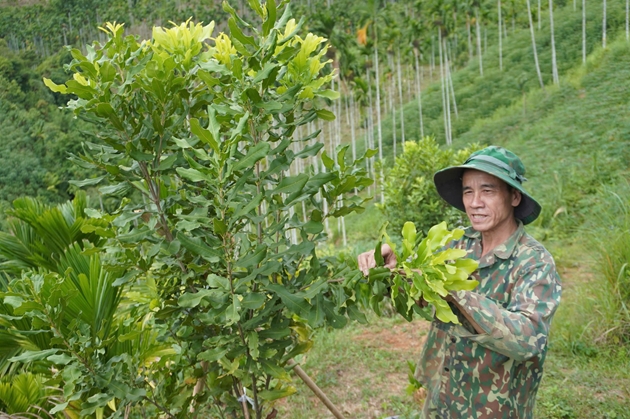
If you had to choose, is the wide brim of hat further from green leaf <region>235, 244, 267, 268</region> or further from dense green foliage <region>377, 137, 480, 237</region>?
dense green foliage <region>377, 137, 480, 237</region>

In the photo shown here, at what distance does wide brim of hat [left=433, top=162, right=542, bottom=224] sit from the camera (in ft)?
5.49

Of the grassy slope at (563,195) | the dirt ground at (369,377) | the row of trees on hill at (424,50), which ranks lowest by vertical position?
the dirt ground at (369,377)

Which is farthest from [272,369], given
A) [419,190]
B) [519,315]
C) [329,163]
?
[419,190]

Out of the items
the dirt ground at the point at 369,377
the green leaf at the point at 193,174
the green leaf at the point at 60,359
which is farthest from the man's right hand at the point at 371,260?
the dirt ground at the point at 369,377

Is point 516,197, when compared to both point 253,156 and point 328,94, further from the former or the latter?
point 253,156

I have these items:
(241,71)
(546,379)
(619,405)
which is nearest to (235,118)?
(241,71)

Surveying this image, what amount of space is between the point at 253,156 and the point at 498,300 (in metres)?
1.10

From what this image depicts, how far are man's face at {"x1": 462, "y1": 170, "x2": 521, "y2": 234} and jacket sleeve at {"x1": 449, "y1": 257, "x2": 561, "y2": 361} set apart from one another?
0.80ft

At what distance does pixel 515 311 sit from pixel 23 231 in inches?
105

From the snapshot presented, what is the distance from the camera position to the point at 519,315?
4.70 ft

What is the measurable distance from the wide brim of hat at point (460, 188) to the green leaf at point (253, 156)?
0.88 meters

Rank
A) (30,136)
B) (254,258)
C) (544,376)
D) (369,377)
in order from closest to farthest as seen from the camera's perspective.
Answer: (254,258), (544,376), (369,377), (30,136)

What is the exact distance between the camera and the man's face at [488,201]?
1.75 meters

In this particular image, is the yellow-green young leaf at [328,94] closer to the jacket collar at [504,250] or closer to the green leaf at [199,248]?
the green leaf at [199,248]
